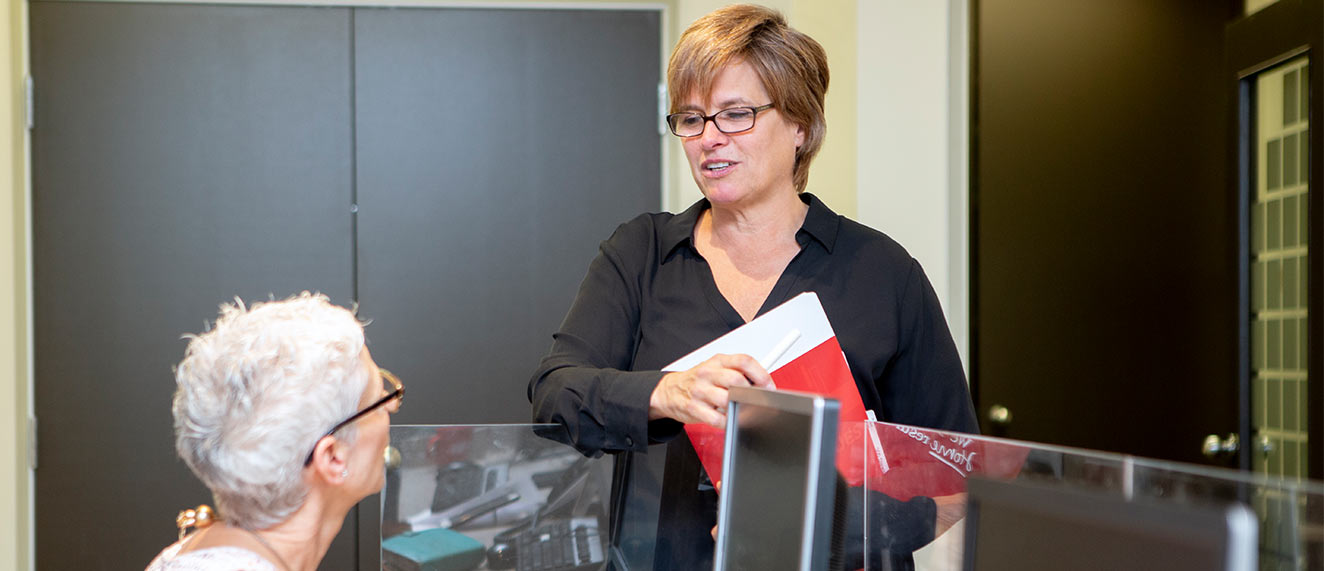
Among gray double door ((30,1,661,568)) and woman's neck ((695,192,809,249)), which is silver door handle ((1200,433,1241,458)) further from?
woman's neck ((695,192,809,249))

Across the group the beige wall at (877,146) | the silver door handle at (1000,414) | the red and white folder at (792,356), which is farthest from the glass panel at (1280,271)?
the red and white folder at (792,356)

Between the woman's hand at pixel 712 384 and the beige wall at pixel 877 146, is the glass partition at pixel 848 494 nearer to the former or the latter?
the woman's hand at pixel 712 384

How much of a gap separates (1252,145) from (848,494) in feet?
7.29

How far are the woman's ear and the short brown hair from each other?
0.66 m

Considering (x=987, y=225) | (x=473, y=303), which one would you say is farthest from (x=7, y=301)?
(x=987, y=225)

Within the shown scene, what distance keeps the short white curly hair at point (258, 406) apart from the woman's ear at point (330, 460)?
0.5 inches

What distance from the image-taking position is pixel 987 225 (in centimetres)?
314

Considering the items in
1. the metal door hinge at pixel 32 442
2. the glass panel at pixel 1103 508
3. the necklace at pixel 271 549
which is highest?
the glass panel at pixel 1103 508

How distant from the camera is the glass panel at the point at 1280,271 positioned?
277cm

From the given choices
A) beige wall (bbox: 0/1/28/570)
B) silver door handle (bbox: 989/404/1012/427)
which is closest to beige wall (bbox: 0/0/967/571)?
beige wall (bbox: 0/1/28/570)

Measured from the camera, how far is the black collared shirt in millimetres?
1515

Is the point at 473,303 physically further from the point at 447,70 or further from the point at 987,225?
the point at 987,225

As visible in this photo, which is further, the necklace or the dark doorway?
the dark doorway

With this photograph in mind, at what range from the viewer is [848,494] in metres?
1.21
